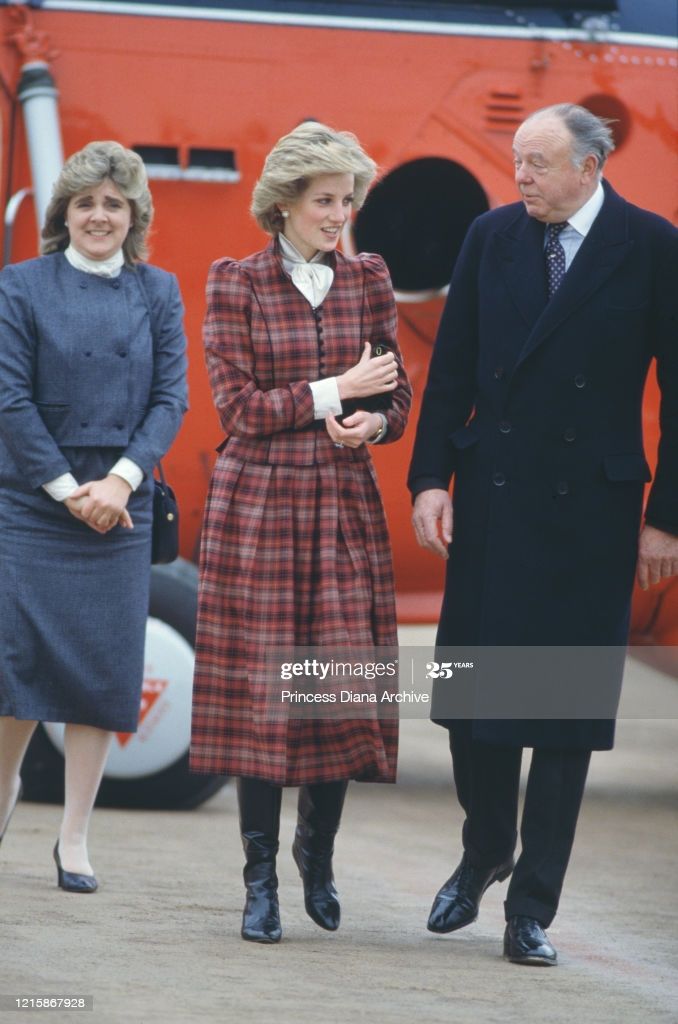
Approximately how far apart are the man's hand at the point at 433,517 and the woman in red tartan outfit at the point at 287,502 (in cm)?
10

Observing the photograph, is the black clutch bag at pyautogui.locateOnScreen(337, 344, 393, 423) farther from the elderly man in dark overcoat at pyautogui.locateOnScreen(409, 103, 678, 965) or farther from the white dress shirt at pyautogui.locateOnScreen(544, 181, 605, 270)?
the white dress shirt at pyautogui.locateOnScreen(544, 181, 605, 270)

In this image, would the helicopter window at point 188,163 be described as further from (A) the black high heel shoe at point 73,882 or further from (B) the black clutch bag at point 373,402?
(A) the black high heel shoe at point 73,882

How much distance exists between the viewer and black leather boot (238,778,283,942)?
385 cm

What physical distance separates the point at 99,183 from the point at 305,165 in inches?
24.3

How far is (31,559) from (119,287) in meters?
0.64

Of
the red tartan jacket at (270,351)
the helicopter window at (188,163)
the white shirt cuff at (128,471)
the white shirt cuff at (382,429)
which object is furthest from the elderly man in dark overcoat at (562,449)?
the helicopter window at (188,163)

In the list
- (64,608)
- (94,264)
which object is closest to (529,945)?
(64,608)

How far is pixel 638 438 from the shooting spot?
388 centimetres

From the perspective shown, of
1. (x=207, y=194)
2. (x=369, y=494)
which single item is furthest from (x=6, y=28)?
(x=369, y=494)

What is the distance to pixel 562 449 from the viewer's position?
381 cm

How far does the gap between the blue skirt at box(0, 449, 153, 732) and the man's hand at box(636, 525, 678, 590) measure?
1.14m

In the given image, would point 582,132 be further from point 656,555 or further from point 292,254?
point 656,555

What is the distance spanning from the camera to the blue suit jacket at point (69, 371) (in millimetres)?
4121

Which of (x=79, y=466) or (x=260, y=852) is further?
(x=79, y=466)
